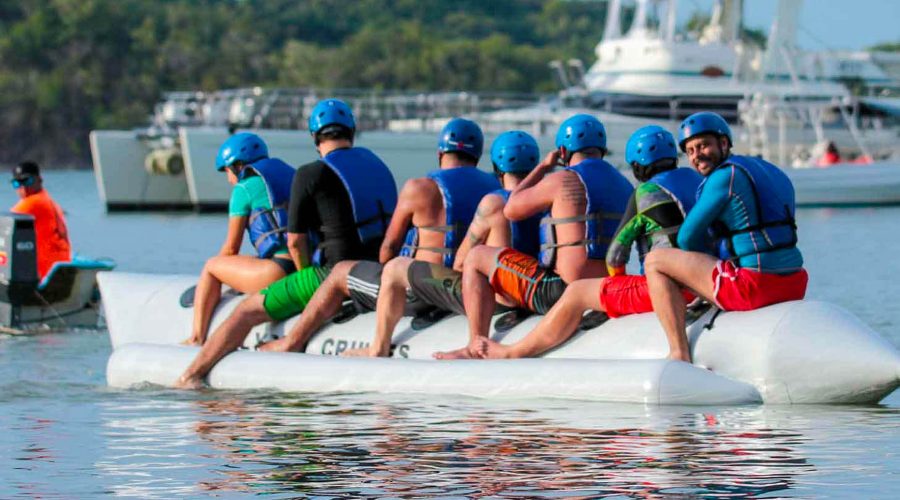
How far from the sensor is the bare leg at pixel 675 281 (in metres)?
9.53

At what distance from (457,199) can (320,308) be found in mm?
1060

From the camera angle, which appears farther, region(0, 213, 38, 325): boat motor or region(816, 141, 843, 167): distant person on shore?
region(816, 141, 843, 167): distant person on shore

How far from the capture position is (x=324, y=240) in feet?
36.8

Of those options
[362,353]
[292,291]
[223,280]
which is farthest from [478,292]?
[223,280]

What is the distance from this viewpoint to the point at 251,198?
11531 millimetres

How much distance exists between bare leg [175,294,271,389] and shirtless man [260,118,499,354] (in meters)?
0.69

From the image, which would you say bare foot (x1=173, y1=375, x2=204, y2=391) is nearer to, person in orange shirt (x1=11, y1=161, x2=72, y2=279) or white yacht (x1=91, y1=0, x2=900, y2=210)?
person in orange shirt (x1=11, y1=161, x2=72, y2=279)

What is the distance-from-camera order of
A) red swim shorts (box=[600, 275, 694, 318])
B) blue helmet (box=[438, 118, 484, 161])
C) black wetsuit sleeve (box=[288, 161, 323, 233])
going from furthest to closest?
black wetsuit sleeve (box=[288, 161, 323, 233])
blue helmet (box=[438, 118, 484, 161])
red swim shorts (box=[600, 275, 694, 318])

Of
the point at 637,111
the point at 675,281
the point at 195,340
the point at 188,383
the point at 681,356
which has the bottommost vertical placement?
the point at 637,111

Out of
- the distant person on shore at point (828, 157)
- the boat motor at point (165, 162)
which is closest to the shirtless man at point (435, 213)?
the distant person on shore at point (828, 157)

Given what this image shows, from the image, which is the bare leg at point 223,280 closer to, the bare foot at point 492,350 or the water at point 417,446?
the water at point 417,446

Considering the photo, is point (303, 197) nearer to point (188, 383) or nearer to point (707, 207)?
point (188, 383)

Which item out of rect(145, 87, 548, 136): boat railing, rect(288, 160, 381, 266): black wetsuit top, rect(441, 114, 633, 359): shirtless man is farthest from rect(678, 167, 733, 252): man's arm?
rect(145, 87, 548, 136): boat railing

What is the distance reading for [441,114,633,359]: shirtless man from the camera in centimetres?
1022
